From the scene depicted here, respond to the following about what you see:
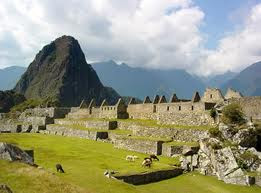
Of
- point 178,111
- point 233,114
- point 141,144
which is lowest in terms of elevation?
point 141,144

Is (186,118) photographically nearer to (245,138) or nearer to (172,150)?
(172,150)

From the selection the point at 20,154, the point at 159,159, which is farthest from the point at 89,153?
the point at 20,154

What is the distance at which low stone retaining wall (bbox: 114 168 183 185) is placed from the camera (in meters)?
26.2

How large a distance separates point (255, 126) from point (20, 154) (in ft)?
62.3

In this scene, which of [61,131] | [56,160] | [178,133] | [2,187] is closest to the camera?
[2,187]

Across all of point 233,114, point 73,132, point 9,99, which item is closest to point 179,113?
point 233,114

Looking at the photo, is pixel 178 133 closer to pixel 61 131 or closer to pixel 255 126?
pixel 255 126

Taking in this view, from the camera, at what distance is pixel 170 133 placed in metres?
39.2

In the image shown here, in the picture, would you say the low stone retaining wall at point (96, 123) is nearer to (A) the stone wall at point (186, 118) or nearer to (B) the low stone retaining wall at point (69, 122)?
(B) the low stone retaining wall at point (69, 122)

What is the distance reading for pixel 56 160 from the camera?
97.9 ft

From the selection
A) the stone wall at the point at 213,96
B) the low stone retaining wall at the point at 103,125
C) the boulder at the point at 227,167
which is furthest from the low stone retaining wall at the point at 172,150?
the low stone retaining wall at the point at 103,125

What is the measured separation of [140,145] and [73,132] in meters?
18.0

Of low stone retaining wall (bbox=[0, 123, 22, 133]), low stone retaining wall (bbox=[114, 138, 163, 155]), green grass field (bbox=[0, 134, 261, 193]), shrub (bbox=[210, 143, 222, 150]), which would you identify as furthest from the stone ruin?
low stone retaining wall (bbox=[0, 123, 22, 133])

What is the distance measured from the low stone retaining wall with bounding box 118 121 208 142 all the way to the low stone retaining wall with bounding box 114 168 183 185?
528cm
